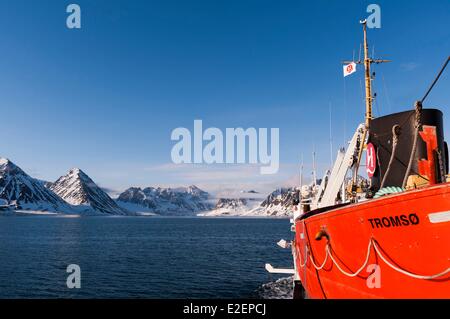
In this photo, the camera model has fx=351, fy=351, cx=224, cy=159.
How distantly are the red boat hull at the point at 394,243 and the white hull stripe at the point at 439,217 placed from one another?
2 cm

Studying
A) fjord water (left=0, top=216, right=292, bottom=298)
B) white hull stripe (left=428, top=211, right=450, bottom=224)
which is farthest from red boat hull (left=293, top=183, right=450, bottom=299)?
fjord water (left=0, top=216, right=292, bottom=298)

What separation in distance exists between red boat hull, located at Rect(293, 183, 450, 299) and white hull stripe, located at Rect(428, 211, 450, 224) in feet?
0.07

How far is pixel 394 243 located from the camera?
901cm

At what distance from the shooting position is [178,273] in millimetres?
51875

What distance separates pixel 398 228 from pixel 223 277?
42.9 m

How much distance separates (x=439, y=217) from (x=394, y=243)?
157 centimetres

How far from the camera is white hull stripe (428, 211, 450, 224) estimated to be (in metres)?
7.61

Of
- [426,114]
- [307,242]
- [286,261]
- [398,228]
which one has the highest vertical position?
[426,114]

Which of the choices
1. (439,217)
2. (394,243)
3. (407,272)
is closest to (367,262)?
(394,243)

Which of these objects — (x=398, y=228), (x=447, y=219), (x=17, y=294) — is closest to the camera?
(x=447, y=219)

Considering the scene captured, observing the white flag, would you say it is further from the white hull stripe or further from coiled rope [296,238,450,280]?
the white hull stripe

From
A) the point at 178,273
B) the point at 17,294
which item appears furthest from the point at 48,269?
the point at 178,273
